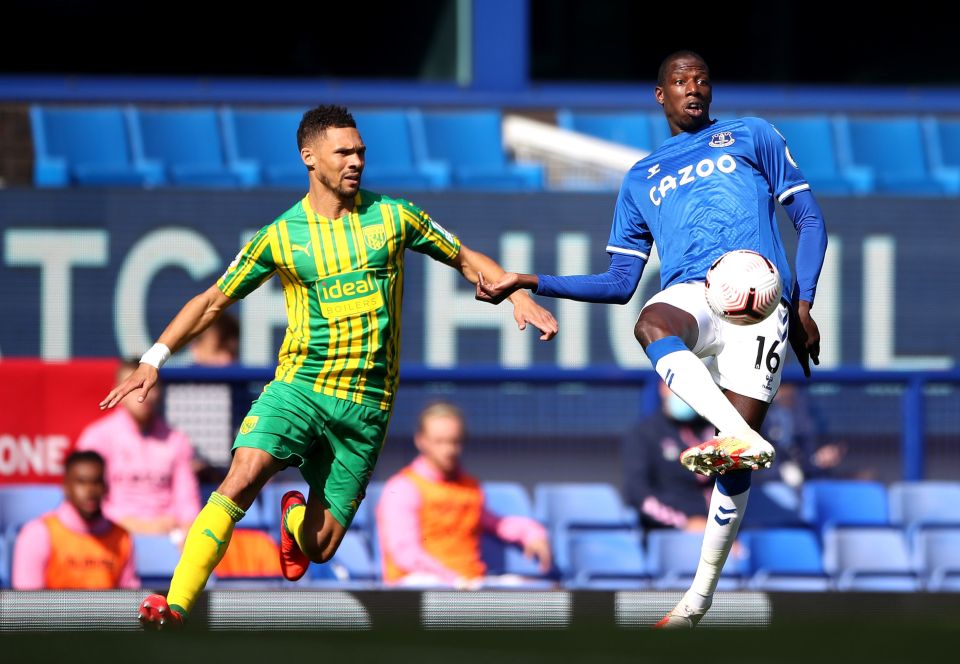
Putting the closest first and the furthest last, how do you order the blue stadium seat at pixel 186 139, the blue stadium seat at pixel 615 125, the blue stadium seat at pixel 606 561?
the blue stadium seat at pixel 606 561
the blue stadium seat at pixel 186 139
the blue stadium seat at pixel 615 125

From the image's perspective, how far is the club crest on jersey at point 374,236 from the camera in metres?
5.13

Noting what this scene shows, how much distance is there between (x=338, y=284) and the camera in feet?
16.8

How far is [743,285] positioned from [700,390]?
363mm

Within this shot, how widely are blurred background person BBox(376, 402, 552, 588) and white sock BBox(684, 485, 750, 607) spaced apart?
2033 millimetres

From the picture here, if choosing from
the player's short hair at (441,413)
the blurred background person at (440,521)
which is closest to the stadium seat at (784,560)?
the blurred background person at (440,521)

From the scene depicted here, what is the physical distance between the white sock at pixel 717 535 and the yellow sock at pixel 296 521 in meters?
1.40

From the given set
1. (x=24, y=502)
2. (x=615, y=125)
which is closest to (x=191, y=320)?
(x=24, y=502)

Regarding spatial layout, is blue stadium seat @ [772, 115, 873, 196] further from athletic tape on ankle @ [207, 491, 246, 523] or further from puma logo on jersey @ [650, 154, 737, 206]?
athletic tape on ankle @ [207, 491, 246, 523]

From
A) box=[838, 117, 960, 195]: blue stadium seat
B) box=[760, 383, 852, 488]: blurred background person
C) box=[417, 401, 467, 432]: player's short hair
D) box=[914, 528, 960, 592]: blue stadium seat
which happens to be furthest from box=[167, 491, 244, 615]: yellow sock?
box=[838, 117, 960, 195]: blue stadium seat

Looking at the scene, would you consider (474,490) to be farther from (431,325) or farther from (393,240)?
(431,325)

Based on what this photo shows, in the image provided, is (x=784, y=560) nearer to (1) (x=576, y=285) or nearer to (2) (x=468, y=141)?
(1) (x=576, y=285)

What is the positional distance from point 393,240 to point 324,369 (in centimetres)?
50

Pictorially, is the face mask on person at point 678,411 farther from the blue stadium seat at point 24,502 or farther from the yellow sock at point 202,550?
the yellow sock at point 202,550

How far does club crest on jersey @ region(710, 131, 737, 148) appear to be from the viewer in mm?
5121
